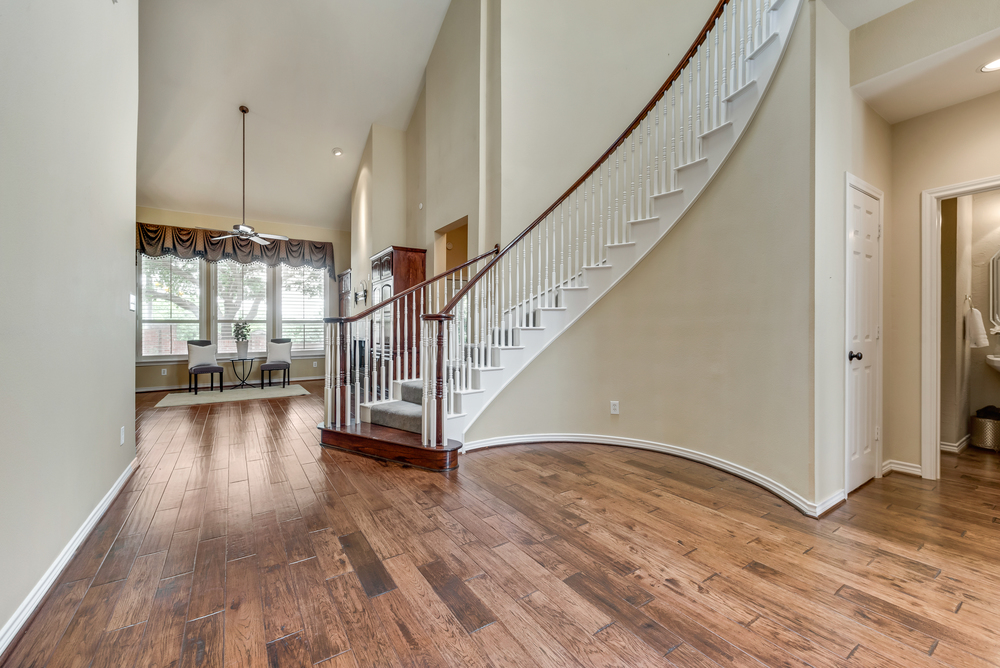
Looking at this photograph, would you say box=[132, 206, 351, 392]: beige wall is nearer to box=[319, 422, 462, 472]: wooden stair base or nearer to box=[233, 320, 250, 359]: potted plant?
box=[233, 320, 250, 359]: potted plant

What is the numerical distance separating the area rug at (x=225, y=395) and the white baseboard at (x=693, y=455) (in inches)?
→ 183

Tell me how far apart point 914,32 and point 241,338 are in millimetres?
9420

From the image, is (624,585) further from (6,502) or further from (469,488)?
(6,502)

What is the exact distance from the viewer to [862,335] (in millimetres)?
2846

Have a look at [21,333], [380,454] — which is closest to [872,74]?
[380,454]

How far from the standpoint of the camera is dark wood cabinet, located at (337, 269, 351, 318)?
28.8ft

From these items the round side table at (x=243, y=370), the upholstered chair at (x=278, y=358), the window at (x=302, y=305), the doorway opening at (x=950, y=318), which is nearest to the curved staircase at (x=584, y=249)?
the doorway opening at (x=950, y=318)

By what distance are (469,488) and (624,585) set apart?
4.25 ft

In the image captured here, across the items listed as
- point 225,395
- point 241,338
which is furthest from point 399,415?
point 241,338

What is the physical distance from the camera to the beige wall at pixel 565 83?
4.71m

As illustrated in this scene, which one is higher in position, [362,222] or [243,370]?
[362,222]

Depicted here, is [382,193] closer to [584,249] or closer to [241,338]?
[241,338]

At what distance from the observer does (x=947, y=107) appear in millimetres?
2896

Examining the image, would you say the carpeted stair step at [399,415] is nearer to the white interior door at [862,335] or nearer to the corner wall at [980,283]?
the white interior door at [862,335]
